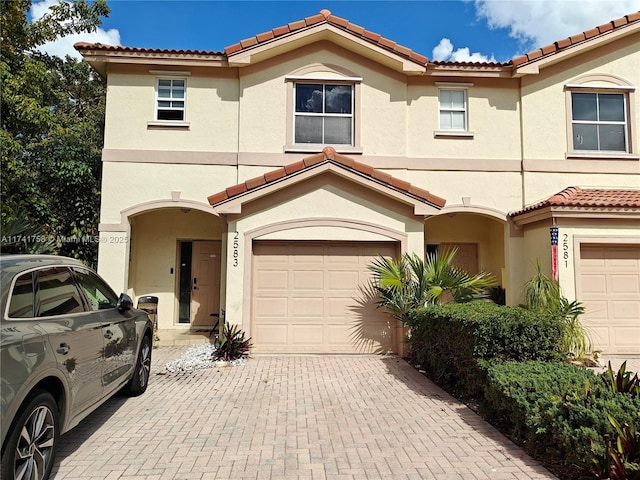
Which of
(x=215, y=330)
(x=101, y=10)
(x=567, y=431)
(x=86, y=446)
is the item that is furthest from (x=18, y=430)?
(x=101, y=10)

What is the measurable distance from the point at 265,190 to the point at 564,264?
21.4 ft

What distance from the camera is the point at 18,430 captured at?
3189mm

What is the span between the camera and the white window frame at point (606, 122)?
11445 mm

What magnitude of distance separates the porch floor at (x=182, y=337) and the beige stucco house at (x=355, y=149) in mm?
329

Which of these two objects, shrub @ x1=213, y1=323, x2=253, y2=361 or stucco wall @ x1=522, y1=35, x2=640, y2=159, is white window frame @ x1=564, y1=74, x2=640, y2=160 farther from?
shrub @ x1=213, y1=323, x2=253, y2=361

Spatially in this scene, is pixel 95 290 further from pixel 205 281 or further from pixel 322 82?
pixel 322 82

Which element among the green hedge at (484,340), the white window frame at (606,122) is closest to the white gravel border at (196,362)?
the green hedge at (484,340)

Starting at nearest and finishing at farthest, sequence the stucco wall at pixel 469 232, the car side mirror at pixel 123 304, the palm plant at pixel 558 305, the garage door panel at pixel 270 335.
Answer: the car side mirror at pixel 123 304
the palm plant at pixel 558 305
the garage door panel at pixel 270 335
the stucco wall at pixel 469 232

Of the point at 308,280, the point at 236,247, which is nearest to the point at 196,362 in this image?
the point at 236,247

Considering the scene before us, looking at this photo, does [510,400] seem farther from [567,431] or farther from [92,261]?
[92,261]

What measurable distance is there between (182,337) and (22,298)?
7.43m

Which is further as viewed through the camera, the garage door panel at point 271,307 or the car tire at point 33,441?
the garage door panel at point 271,307

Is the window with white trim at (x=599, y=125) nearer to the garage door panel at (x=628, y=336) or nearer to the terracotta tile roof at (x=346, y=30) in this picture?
the terracotta tile roof at (x=346, y=30)

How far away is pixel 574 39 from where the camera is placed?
11.3 meters
